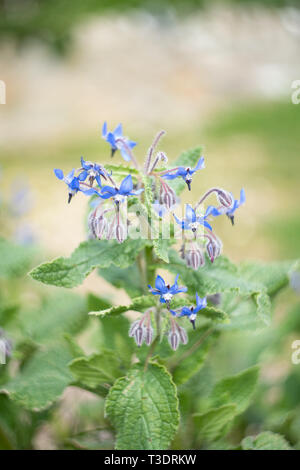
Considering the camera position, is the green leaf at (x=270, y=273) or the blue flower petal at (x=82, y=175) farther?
the green leaf at (x=270, y=273)

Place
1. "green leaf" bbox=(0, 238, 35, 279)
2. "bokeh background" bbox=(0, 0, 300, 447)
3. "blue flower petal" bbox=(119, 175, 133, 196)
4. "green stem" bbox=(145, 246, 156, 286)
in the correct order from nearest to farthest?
"blue flower petal" bbox=(119, 175, 133, 196)
"green stem" bbox=(145, 246, 156, 286)
"green leaf" bbox=(0, 238, 35, 279)
"bokeh background" bbox=(0, 0, 300, 447)

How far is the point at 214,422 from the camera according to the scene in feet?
2.34

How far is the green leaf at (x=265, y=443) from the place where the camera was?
2.28ft

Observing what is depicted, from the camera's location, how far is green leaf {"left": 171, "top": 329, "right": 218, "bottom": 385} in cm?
70

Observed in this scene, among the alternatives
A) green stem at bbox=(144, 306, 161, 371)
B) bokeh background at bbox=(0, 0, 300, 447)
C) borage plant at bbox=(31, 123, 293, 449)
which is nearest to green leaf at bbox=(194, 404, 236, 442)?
borage plant at bbox=(31, 123, 293, 449)

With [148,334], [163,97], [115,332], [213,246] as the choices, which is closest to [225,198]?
[213,246]

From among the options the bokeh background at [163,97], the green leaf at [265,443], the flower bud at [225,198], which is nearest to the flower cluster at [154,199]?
the flower bud at [225,198]

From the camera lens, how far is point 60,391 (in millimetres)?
708

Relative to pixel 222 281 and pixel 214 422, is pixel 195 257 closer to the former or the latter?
pixel 222 281

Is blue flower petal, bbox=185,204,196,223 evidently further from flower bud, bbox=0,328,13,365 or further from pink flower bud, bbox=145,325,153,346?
flower bud, bbox=0,328,13,365

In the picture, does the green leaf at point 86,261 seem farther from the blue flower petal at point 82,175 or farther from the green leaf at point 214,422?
the green leaf at point 214,422

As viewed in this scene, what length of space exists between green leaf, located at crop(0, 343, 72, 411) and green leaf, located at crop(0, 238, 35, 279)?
11cm

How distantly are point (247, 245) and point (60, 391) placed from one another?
1.62 m

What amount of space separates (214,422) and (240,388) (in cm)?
5
